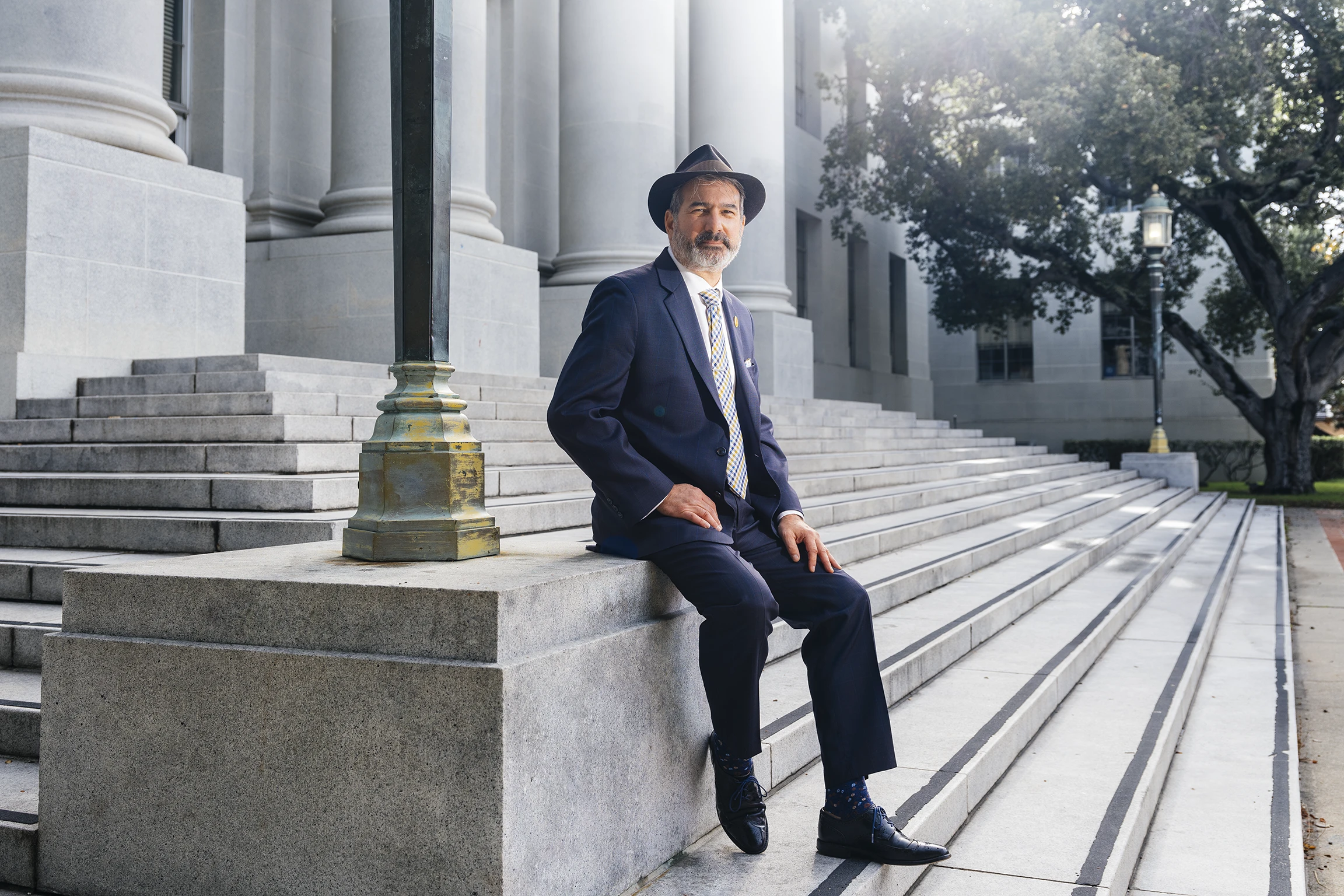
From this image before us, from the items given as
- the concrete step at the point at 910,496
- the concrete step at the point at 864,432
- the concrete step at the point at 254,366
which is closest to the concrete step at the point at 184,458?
the concrete step at the point at 254,366

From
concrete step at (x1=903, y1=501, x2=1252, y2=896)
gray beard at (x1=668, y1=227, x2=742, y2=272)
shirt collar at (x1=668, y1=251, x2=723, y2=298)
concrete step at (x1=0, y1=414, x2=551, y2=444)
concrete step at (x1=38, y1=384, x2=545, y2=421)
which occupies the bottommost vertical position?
concrete step at (x1=903, y1=501, x2=1252, y2=896)

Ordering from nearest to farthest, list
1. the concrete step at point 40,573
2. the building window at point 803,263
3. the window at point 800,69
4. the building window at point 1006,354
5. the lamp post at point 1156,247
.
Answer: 1. the concrete step at point 40,573
2. the lamp post at point 1156,247
3. the window at point 800,69
4. the building window at point 803,263
5. the building window at point 1006,354

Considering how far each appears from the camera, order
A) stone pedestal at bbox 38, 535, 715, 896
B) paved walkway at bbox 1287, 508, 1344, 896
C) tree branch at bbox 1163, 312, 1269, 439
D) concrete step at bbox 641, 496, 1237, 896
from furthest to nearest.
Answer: tree branch at bbox 1163, 312, 1269, 439, paved walkway at bbox 1287, 508, 1344, 896, concrete step at bbox 641, 496, 1237, 896, stone pedestal at bbox 38, 535, 715, 896

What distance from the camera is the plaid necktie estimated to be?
3334 millimetres

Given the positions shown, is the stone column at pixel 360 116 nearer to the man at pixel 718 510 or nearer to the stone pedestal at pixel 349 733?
the man at pixel 718 510

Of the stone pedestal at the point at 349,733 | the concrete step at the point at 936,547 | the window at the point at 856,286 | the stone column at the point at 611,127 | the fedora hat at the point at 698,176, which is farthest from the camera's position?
the window at the point at 856,286

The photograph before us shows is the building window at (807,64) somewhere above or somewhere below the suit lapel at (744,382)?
above

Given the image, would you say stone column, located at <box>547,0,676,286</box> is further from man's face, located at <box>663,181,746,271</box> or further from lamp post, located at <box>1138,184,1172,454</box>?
man's face, located at <box>663,181,746,271</box>

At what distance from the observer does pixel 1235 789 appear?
4.46 meters

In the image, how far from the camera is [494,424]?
25.6 ft

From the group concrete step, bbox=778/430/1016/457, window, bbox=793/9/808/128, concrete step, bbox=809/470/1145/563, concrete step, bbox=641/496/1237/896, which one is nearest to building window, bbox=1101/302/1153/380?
window, bbox=793/9/808/128

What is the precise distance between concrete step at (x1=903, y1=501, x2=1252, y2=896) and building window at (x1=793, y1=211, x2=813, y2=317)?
65.3ft

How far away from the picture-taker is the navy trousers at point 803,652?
9.80 feet

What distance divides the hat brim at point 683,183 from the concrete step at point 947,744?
1.82 meters
